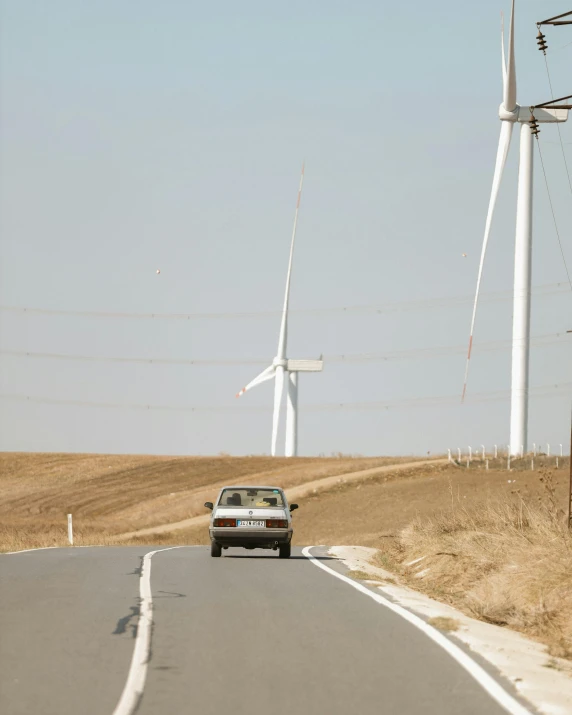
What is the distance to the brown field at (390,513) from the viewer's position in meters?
17.3

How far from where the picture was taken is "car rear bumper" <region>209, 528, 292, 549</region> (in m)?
26.1

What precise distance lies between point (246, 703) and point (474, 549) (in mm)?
14063

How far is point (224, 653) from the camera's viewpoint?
1138cm

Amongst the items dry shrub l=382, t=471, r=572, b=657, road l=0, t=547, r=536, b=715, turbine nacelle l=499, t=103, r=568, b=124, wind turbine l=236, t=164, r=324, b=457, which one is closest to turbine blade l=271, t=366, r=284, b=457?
wind turbine l=236, t=164, r=324, b=457

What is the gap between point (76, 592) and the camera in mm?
16969

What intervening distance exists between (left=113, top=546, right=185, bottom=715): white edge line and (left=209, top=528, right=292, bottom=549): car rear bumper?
8726mm

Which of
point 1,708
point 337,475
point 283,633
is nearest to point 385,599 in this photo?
point 283,633

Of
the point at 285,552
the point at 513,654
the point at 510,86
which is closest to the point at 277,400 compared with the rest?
the point at 510,86

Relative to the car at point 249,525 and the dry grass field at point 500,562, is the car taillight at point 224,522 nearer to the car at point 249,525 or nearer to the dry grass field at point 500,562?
the car at point 249,525

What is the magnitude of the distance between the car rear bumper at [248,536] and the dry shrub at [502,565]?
8.58ft

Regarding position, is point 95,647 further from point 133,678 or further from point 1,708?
point 1,708

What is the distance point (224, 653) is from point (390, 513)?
4786 cm

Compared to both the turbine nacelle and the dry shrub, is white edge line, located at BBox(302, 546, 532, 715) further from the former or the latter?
the turbine nacelle

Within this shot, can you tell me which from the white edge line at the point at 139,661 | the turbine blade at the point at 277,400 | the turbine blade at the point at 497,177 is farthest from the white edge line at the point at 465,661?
the turbine blade at the point at 277,400
